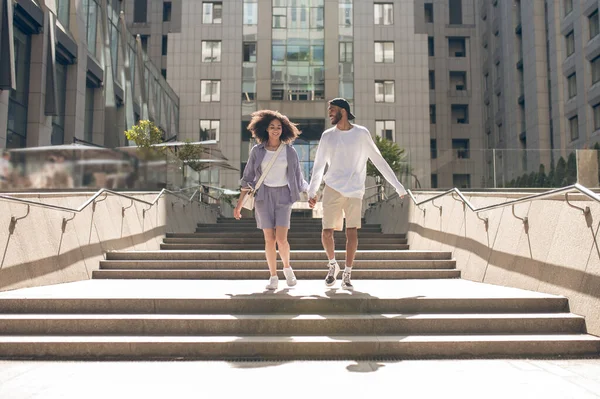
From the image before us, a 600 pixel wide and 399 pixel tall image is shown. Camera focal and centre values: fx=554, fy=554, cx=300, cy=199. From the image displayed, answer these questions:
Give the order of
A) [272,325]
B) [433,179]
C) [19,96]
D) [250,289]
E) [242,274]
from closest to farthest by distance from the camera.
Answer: [272,325], [250,289], [242,274], [433,179], [19,96]

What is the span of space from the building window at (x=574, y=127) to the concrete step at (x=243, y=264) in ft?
93.3

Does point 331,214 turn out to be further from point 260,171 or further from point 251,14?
point 251,14

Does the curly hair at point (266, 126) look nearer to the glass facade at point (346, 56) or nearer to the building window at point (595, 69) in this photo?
the building window at point (595, 69)

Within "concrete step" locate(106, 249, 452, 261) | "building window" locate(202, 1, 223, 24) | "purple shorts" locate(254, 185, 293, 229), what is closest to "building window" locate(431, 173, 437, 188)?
"concrete step" locate(106, 249, 452, 261)

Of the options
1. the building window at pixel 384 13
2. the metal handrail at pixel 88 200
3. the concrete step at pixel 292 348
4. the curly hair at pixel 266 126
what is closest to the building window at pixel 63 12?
the metal handrail at pixel 88 200

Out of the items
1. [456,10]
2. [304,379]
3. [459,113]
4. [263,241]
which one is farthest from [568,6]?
[304,379]

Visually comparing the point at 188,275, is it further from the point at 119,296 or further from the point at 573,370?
the point at 573,370

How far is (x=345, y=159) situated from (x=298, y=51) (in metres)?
33.1

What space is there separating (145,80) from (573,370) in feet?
102

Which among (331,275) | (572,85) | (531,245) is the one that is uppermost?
(572,85)

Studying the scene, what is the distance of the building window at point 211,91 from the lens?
38812mm

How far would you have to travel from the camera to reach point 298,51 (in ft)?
124

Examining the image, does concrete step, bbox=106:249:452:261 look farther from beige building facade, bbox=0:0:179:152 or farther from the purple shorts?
beige building facade, bbox=0:0:179:152

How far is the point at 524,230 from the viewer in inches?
252
